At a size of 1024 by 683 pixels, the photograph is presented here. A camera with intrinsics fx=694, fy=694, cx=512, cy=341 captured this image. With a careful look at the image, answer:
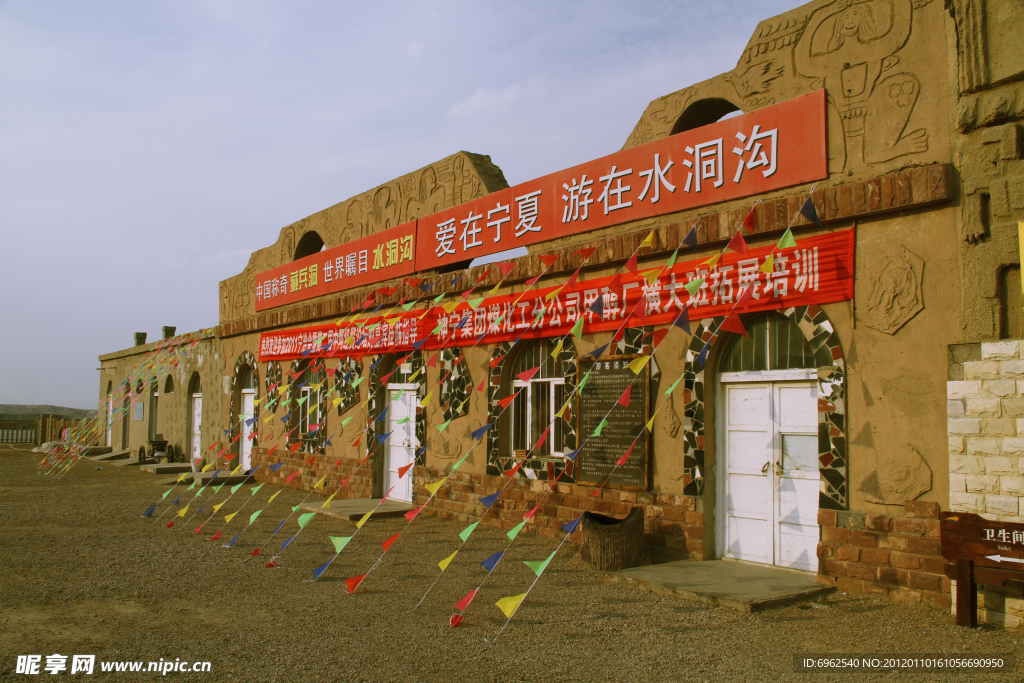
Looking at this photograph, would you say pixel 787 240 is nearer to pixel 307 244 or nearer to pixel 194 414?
pixel 307 244

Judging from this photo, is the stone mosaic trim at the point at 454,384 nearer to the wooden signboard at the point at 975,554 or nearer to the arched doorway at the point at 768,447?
the arched doorway at the point at 768,447

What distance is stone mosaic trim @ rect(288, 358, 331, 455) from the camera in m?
13.1

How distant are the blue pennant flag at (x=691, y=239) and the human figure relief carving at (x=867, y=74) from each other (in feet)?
4.76

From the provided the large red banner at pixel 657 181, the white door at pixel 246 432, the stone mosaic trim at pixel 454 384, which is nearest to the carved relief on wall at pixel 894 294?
the large red banner at pixel 657 181

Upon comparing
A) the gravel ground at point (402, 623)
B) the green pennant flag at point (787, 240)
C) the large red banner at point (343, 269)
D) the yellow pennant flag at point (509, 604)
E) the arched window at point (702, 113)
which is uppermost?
the arched window at point (702, 113)

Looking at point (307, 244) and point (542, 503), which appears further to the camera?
point (307, 244)

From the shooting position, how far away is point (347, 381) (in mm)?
12641

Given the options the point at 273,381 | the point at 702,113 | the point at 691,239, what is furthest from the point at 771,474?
the point at 273,381

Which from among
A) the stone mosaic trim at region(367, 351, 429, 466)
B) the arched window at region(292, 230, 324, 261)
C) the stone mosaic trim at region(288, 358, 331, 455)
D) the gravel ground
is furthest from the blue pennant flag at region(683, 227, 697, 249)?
the arched window at region(292, 230, 324, 261)

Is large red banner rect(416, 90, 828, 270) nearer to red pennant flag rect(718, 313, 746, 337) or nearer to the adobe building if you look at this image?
the adobe building

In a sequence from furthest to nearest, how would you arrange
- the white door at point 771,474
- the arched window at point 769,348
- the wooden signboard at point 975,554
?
the arched window at point 769,348
the white door at point 771,474
the wooden signboard at point 975,554

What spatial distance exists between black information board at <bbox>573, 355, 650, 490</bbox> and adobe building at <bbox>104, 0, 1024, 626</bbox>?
28 millimetres

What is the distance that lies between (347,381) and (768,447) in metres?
8.13

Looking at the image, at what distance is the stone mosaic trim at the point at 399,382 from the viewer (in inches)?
421
